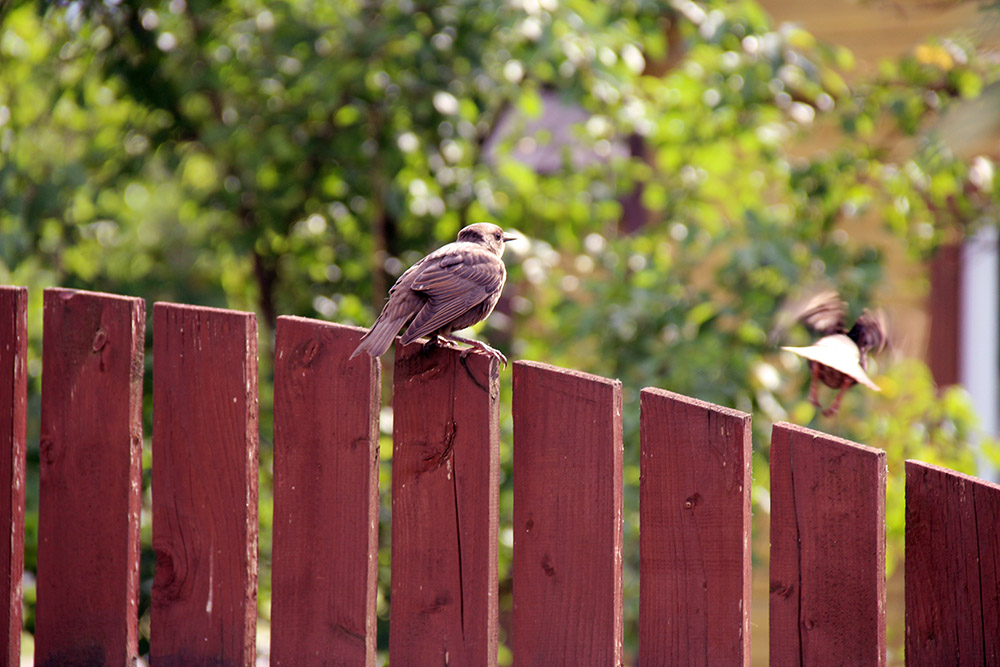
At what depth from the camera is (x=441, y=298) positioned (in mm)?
2002

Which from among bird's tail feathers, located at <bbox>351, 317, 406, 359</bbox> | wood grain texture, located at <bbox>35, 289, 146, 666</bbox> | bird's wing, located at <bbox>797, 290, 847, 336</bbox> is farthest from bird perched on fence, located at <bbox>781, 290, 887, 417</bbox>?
wood grain texture, located at <bbox>35, 289, 146, 666</bbox>

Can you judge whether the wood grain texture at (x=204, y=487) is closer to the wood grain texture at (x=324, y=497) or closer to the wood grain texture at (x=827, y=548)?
the wood grain texture at (x=324, y=497)

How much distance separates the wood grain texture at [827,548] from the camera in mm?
1600

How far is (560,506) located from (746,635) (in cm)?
37

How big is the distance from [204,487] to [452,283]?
0.62 m

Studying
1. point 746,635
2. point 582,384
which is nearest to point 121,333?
point 582,384

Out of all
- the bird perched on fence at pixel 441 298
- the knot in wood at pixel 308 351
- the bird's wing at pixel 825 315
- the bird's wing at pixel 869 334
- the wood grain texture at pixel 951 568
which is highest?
the bird's wing at pixel 825 315

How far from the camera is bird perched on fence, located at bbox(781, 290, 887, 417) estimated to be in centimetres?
234

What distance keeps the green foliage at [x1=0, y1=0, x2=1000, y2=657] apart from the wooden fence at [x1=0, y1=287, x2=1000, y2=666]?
5.25 feet

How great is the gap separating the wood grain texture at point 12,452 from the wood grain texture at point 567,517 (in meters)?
0.98

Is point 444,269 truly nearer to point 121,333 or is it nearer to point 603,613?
point 121,333

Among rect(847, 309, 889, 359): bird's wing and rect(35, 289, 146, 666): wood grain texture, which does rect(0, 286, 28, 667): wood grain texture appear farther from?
rect(847, 309, 889, 359): bird's wing

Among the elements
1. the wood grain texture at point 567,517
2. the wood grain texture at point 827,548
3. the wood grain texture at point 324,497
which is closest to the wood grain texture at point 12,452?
the wood grain texture at point 324,497

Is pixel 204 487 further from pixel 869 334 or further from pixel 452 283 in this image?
pixel 869 334
